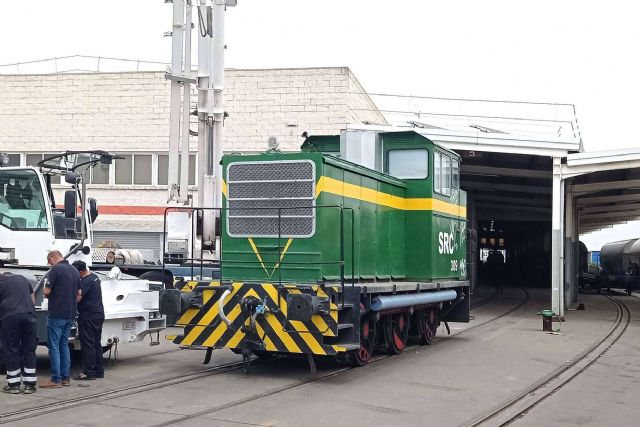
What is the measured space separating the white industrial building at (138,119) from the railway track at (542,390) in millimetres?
12826

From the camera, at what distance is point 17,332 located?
29.3 ft

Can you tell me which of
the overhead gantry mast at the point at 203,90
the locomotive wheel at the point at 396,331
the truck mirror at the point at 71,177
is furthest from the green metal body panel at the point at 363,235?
the overhead gantry mast at the point at 203,90

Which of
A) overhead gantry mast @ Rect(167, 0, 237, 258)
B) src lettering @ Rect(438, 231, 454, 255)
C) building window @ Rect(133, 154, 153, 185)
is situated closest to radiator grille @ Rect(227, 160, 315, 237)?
overhead gantry mast @ Rect(167, 0, 237, 258)

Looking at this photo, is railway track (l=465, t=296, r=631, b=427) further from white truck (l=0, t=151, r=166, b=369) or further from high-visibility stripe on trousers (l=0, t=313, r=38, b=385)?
white truck (l=0, t=151, r=166, b=369)

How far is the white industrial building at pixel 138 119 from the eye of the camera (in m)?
25.8

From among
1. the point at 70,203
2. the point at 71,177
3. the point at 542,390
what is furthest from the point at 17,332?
the point at 542,390

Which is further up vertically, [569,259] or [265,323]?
[569,259]

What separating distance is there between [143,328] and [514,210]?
30.1 metres

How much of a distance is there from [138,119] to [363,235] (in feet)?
55.8

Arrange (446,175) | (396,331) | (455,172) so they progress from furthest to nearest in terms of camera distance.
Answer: (455,172) < (446,175) < (396,331)

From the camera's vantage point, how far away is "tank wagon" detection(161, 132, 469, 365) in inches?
392

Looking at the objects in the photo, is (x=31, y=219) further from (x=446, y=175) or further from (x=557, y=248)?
(x=557, y=248)

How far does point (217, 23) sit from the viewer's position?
15.3m

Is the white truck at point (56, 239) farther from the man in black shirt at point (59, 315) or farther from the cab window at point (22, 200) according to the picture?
the man in black shirt at point (59, 315)
